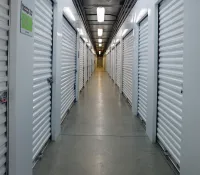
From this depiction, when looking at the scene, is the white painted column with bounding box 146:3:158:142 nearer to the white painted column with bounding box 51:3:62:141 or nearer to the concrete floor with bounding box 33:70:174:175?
the concrete floor with bounding box 33:70:174:175

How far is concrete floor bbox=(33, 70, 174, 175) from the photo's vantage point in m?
3.03

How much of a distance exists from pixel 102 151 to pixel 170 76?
1.64m

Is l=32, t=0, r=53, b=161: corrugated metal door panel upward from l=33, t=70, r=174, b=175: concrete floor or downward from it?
upward

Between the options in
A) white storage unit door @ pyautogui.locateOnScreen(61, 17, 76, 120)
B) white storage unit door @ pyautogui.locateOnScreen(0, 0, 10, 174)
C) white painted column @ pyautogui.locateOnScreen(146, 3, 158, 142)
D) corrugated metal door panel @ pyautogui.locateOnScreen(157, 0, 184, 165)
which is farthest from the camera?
white storage unit door @ pyautogui.locateOnScreen(61, 17, 76, 120)

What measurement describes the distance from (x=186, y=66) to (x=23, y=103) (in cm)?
185

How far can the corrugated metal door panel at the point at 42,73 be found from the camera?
3.13 m

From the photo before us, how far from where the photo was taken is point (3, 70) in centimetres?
202

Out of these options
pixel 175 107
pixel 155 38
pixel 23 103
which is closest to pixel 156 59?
pixel 155 38

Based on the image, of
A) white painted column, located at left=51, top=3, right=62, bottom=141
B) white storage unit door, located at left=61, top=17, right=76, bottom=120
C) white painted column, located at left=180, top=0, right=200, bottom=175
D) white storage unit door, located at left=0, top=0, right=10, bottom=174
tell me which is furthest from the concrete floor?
white storage unit door, located at left=0, top=0, right=10, bottom=174

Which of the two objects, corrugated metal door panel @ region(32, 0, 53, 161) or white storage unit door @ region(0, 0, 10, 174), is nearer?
white storage unit door @ region(0, 0, 10, 174)

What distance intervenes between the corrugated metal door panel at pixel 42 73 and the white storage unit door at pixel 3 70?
3.10 ft

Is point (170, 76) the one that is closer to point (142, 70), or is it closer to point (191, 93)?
point (191, 93)

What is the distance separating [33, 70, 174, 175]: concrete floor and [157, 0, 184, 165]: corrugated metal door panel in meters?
0.36

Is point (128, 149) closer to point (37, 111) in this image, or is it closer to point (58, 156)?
point (58, 156)
